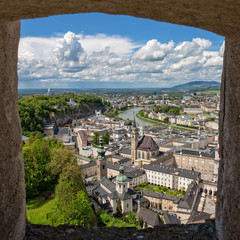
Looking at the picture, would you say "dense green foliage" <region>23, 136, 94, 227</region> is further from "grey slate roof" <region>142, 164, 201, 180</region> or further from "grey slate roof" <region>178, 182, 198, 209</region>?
"grey slate roof" <region>142, 164, 201, 180</region>

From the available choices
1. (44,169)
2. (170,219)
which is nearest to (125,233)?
(44,169)

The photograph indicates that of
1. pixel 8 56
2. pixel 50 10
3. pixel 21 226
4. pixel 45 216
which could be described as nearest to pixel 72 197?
pixel 45 216

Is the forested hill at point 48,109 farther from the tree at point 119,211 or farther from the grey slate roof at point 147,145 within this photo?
the tree at point 119,211

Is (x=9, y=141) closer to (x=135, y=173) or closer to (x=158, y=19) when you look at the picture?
(x=158, y=19)

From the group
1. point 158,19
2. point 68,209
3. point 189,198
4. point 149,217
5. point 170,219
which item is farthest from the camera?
point 189,198

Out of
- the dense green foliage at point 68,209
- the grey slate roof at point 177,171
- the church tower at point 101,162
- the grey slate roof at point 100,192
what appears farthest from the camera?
the grey slate roof at point 177,171

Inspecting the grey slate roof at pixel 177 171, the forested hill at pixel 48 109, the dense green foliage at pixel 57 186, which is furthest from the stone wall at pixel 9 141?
the forested hill at pixel 48 109

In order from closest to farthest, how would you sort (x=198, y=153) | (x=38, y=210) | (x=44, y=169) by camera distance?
(x=38, y=210), (x=44, y=169), (x=198, y=153)
